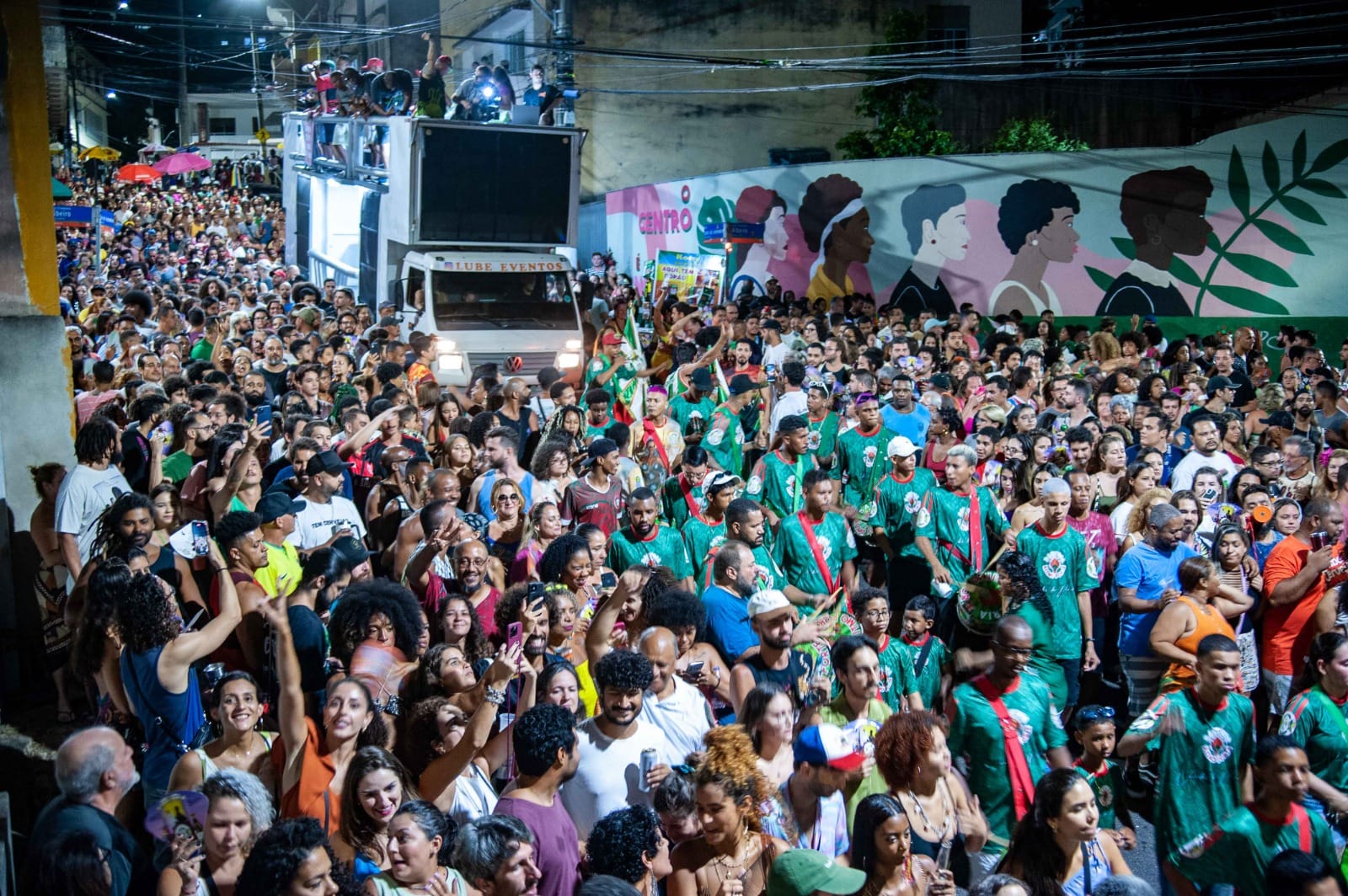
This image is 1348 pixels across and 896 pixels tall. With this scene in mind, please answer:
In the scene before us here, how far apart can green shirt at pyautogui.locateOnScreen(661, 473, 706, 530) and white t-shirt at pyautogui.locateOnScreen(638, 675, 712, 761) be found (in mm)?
2700

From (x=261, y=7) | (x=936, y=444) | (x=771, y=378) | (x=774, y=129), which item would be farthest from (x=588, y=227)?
(x=261, y=7)

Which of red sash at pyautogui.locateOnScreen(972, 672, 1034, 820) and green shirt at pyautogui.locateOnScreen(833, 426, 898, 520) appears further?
green shirt at pyautogui.locateOnScreen(833, 426, 898, 520)

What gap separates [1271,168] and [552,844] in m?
17.2

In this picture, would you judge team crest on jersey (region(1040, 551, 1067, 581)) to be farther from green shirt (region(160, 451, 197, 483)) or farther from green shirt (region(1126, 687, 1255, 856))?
green shirt (region(160, 451, 197, 483))

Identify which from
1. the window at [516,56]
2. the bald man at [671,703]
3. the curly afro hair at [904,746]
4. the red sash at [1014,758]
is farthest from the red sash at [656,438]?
the window at [516,56]

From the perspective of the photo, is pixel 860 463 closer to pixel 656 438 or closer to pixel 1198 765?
pixel 656 438

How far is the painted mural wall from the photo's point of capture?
59.3 feet

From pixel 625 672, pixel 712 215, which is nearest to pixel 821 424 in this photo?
pixel 625 672

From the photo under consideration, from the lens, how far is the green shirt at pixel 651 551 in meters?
7.48

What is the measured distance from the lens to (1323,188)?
703 inches

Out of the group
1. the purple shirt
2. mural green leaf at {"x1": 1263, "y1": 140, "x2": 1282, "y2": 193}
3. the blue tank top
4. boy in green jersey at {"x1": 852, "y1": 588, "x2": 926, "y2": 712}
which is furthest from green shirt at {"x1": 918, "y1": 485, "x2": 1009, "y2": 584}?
mural green leaf at {"x1": 1263, "y1": 140, "x2": 1282, "y2": 193}

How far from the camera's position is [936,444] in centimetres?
967

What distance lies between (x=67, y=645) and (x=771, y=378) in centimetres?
778

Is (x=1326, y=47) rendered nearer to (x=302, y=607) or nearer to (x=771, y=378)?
(x=771, y=378)
